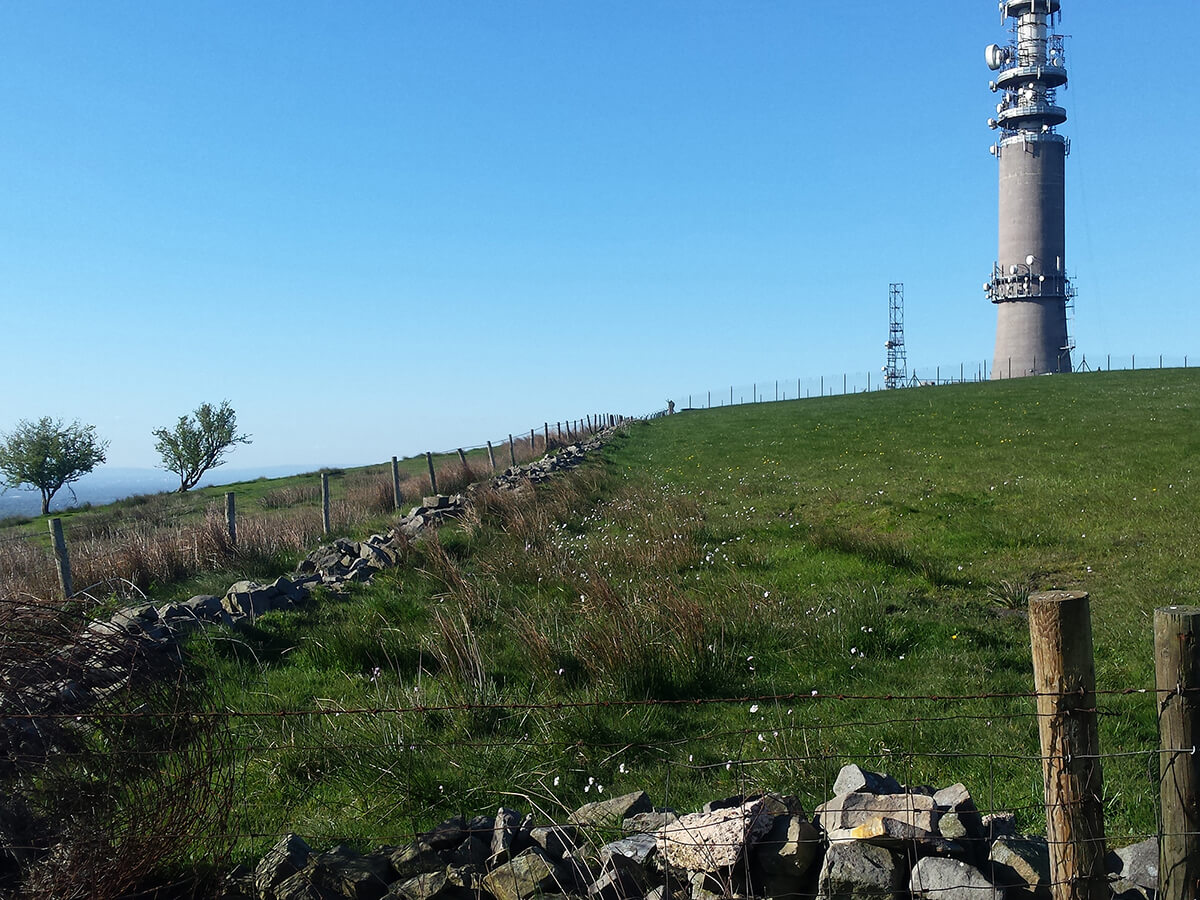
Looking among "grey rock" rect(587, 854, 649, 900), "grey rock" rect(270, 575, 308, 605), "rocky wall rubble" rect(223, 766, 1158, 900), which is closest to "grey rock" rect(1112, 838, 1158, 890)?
"rocky wall rubble" rect(223, 766, 1158, 900)

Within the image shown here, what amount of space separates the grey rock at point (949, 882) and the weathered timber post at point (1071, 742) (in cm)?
33

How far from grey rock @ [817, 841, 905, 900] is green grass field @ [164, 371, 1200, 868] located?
52 centimetres

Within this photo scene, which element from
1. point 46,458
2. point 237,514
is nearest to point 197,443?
point 46,458

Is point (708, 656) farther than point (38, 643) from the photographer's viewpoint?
Yes

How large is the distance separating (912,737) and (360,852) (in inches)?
146

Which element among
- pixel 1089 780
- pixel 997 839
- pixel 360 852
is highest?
pixel 1089 780

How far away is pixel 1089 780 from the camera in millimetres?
3445

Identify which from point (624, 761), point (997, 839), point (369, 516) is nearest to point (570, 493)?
point (369, 516)

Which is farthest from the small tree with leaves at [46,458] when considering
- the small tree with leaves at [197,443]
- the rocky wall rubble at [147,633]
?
the rocky wall rubble at [147,633]

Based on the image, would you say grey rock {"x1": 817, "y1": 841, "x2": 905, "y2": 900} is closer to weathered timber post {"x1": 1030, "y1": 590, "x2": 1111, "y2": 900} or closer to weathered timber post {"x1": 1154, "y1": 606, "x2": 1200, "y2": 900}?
weathered timber post {"x1": 1030, "y1": 590, "x2": 1111, "y2": 900}

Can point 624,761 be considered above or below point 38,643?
below

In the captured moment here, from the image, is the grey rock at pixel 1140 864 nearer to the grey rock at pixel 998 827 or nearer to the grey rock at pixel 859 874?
the grey rock at pixel 998 827

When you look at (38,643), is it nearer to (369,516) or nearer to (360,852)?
(360,852)

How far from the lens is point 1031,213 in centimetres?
7919
